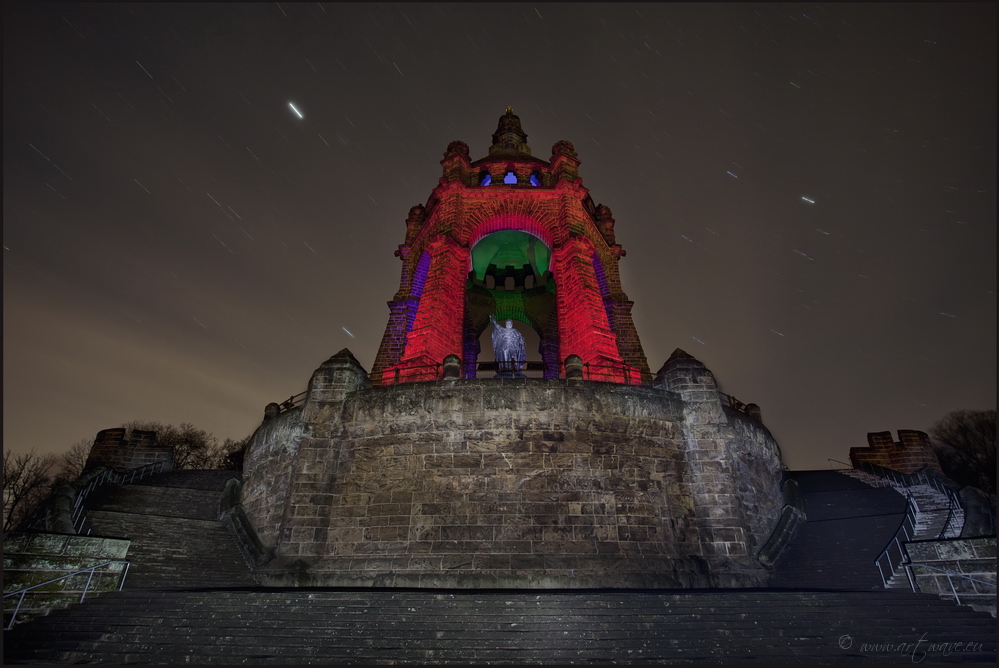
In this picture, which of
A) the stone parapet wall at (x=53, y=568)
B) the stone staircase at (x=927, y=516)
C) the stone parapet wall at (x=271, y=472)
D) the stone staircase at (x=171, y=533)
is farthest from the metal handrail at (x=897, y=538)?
the stone parapet wall at (x=53, y=568)

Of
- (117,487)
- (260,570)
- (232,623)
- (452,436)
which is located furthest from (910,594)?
(117,487)

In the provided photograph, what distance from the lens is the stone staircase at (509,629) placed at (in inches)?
250

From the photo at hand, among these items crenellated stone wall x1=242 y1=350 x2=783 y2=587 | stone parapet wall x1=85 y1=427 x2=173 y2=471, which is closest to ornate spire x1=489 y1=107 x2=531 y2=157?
crenellated stone wall x1=242 y1=350 x2=783 y2=587

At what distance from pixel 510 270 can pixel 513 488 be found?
18493 mm

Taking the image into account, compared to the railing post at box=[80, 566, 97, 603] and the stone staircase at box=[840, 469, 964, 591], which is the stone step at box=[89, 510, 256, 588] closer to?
the railing post at box=[80, 566, 97, 603]

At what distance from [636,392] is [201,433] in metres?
45.7

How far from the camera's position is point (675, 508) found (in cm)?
1120

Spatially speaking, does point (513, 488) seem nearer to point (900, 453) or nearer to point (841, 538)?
point (841, 538)

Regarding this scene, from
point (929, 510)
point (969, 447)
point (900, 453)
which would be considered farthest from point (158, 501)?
point (969, 447)

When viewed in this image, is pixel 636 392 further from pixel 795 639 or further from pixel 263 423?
pixel 263 423

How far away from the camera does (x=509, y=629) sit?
267 inches

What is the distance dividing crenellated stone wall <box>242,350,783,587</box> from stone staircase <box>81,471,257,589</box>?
92cm

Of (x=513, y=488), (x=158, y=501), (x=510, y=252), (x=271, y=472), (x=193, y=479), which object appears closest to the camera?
(x=513, y=488)

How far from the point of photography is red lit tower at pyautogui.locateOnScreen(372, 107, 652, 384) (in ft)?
55.3
